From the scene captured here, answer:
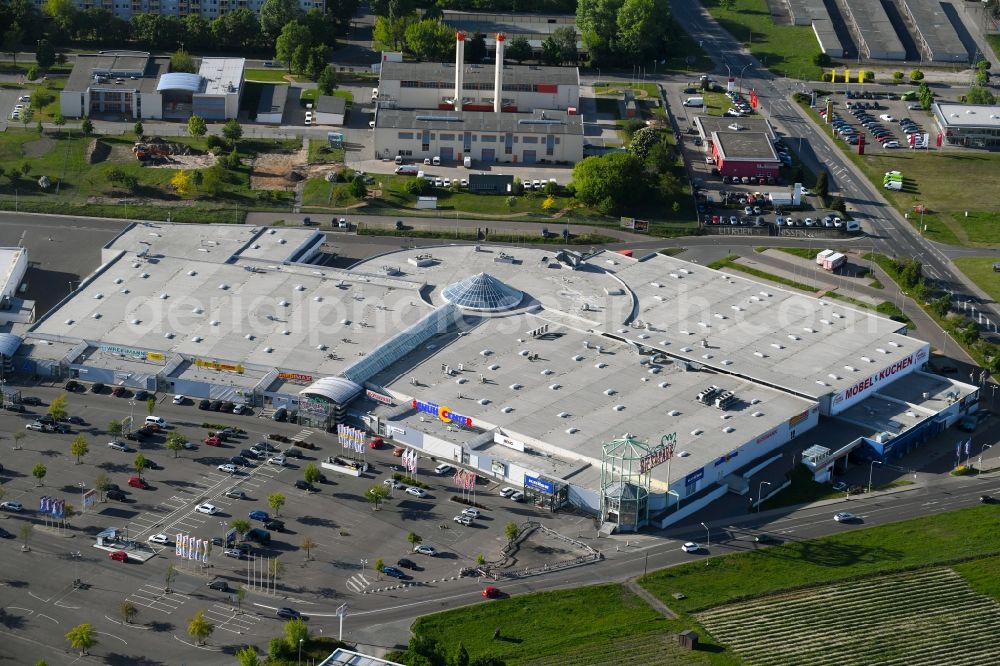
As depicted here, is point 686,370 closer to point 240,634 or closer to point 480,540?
point 480,540

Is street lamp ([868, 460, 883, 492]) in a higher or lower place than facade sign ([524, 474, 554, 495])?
lower

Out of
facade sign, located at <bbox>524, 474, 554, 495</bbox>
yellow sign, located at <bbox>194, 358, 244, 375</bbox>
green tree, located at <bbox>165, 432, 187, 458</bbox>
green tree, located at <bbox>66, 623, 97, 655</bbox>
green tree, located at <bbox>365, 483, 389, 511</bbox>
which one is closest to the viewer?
green tree, located at <bbox>66, 623, 97, 655</bbox>

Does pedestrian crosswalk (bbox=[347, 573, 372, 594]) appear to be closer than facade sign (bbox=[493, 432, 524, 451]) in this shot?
Yes

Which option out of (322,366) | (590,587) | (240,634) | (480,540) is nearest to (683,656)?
(590,587)

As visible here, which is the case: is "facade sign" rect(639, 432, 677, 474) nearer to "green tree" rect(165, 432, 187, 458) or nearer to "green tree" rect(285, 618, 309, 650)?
"green tree" rect(285, 618, 309, 650)

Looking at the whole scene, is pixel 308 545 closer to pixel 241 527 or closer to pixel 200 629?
pixel 241 527

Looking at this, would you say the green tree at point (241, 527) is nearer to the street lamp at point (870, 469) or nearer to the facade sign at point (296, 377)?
the facade sign at point (296, 377)

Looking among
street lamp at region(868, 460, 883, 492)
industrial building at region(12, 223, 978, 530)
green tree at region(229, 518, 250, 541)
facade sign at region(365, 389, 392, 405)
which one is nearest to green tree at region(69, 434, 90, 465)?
industrial building at region(12, 223, 978, 530)

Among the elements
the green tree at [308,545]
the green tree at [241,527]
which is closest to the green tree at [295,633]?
the green tree at [308,545]
